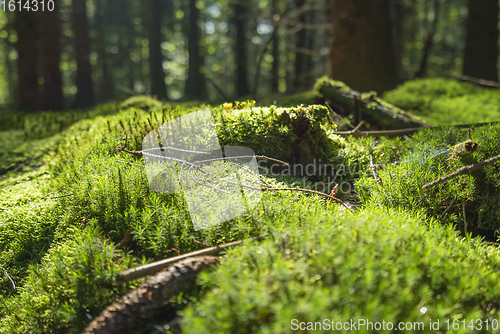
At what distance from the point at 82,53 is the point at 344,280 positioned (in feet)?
53.0

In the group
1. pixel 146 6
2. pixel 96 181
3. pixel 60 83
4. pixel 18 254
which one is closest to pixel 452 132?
pixel 96 181

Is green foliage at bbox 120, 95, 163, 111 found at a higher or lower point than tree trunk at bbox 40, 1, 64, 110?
lower

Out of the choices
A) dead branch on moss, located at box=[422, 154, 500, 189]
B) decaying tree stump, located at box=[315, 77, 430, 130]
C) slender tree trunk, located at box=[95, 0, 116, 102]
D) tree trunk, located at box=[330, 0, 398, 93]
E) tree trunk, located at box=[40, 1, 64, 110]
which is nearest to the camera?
dead branch on moss, located at box=[422, 154, 500, 189]

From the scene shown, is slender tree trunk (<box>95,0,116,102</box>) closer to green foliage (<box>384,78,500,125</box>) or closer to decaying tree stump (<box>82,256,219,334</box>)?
green foliage (<box>384,78,500,125</box>)

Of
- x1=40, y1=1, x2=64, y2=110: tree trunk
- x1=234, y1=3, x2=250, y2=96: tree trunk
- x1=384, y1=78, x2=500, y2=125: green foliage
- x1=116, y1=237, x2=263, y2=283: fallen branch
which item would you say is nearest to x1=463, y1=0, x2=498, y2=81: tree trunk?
x1=384, y1=78, x2=500, y2=125: green foliage

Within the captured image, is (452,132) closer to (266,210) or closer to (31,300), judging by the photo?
(266,210)

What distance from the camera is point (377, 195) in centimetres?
246

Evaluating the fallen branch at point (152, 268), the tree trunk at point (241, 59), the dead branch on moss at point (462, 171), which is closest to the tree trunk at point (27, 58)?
the tree trunk at point (241, 59)

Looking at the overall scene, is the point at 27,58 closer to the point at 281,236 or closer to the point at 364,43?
the point at 364,43

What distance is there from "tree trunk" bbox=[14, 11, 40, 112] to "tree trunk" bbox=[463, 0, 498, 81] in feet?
44.3

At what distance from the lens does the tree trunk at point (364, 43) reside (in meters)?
7.07

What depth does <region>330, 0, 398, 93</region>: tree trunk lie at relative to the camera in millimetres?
7070

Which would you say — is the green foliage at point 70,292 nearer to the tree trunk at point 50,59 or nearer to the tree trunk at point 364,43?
the tree trunk at point 364,43

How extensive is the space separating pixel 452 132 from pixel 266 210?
2442 millimetres
